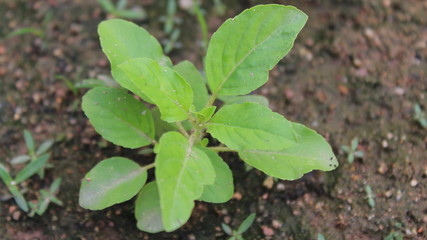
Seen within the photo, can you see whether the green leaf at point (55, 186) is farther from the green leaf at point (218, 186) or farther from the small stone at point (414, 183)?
the small stone at point (414, 183)

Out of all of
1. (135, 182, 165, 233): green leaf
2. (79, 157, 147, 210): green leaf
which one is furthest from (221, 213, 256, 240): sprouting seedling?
(79, 157, 147, 210): green leaf

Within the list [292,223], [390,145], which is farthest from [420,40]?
[292,223]

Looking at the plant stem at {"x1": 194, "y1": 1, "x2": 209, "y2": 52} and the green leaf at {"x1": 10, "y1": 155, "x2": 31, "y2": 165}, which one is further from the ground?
the plant stem at {"x1": 194, "y1": 1, "x2": 209, "y2": 52}

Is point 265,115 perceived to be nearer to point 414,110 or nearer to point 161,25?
point 414,110

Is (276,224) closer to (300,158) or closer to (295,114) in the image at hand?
(300,158)

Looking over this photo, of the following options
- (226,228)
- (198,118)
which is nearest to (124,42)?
(198,118)

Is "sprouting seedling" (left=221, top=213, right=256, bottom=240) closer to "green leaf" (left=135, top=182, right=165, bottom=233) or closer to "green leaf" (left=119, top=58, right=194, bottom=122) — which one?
"green leaf" (left=135, top=182, right=165, bottom=233)
